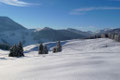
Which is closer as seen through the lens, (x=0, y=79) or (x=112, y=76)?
(x=112, y=76)

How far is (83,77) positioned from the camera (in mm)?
4945

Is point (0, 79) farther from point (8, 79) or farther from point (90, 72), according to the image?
point (90, 72)

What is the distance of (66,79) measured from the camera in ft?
16.3

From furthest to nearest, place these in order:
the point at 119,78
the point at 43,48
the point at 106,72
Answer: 1. the point at 43,48
2. the point at 106,72
3. the point at 119,78

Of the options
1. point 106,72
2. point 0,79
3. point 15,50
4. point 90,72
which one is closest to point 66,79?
point 90,72

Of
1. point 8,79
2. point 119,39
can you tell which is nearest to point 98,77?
point 8,79

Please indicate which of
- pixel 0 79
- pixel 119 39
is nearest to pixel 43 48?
pixel 0 79

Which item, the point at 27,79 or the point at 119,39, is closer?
the point at 27,79

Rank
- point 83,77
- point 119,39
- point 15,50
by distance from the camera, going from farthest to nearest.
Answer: point 119,39 → point 15,50 → point 83,77

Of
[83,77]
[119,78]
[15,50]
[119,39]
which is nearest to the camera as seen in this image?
[119,78]

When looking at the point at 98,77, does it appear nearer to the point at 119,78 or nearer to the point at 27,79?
the point at 119,78

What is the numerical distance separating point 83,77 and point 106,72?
938mm

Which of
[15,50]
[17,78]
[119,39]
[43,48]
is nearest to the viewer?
[17,78]

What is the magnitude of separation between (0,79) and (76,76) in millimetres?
3116
